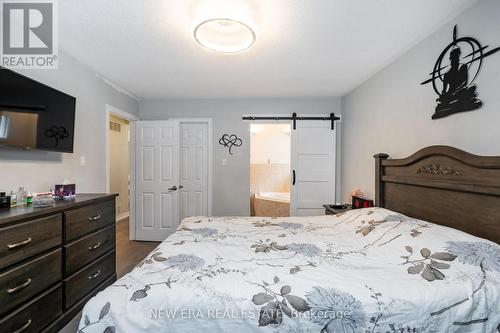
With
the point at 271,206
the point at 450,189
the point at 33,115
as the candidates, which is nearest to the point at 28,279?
the point at 33,115

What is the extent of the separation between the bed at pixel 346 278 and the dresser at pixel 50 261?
2.51 feet

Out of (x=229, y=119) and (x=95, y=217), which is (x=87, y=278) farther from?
(x=229, y=119)

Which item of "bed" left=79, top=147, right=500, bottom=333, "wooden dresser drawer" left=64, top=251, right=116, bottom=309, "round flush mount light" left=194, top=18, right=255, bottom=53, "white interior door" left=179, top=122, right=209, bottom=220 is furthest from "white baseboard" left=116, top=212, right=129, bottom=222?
"round flush mount light" left=194, top=18, right=255, bottom=53

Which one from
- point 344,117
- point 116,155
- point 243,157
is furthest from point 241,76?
point 116,155

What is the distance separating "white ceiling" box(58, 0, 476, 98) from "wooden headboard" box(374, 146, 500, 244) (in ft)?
3.49

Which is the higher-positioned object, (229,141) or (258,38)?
(258,38)

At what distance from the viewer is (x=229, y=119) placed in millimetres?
3734

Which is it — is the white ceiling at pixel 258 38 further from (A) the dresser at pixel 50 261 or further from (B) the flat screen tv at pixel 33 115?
(A) the dresser at pixel 50 261

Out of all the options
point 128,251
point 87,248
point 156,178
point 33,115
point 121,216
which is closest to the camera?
point 33,115

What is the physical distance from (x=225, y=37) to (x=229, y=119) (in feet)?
6.74

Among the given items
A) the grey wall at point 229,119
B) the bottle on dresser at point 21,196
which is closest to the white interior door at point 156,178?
the grey wall at point 229,119

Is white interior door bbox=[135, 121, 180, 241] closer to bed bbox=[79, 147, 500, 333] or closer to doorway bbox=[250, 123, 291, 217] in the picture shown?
bed bbox=[79, 147, 500, 333]

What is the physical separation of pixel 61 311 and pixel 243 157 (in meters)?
2.79

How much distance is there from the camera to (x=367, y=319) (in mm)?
926
